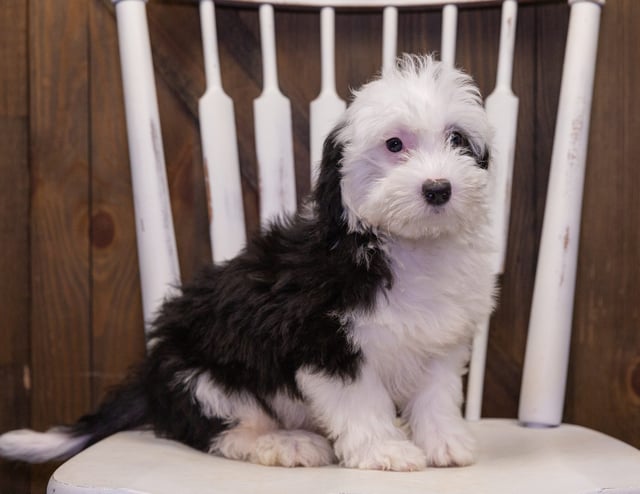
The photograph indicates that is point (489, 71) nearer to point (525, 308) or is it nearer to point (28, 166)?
point (525, 308)

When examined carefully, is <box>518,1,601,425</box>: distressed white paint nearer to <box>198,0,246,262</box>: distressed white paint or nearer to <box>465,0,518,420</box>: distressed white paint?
<box>465,0,518,420</box>: distressed white paint

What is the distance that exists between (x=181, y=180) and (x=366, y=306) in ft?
2.04

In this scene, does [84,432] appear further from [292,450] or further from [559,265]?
[559,265]

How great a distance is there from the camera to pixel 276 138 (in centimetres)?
133

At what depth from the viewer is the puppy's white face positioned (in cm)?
94

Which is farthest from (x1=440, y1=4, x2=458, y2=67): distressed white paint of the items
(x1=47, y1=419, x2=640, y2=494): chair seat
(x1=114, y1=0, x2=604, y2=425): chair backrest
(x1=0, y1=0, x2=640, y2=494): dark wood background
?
(x1=47, y1=419, x2=640, y2=494): chair seat

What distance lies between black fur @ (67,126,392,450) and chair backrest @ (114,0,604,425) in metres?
0.15

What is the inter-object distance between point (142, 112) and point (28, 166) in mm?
341

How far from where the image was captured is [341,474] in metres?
Result: 0.89

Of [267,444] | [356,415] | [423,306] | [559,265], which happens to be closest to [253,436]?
[267,444]

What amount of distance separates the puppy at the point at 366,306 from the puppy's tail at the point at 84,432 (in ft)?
0.30

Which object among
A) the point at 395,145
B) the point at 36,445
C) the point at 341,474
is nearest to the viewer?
the point at 341,474

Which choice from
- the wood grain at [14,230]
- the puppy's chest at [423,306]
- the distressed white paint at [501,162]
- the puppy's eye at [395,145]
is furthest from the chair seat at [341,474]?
the wood grain at [14,230]

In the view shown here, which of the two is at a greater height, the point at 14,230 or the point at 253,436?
the point at 14,230
